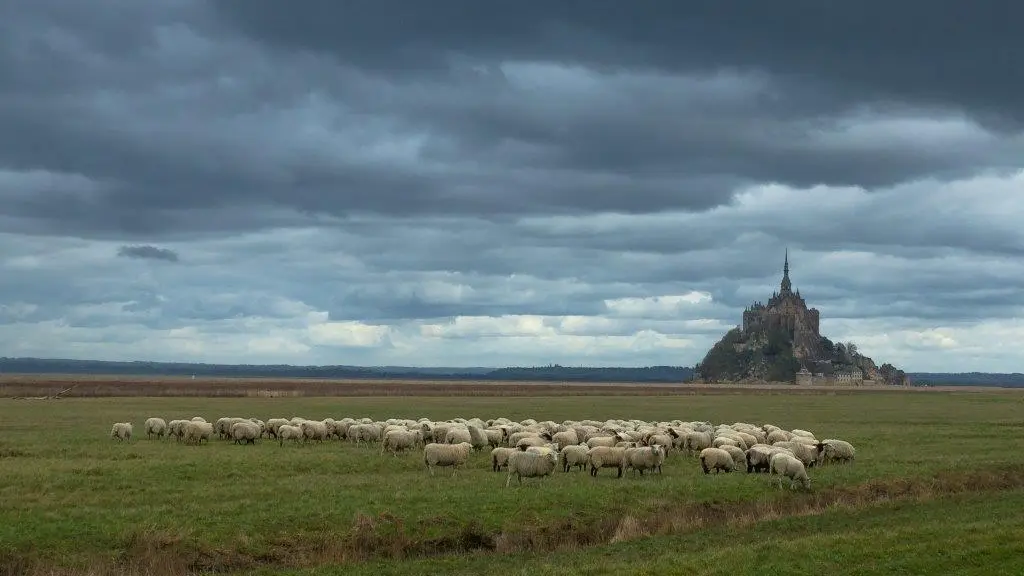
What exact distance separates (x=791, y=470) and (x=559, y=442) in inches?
411

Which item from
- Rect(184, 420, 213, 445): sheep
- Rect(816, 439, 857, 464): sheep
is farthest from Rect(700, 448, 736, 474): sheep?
Rect(184, 420, 213, 445): sheep

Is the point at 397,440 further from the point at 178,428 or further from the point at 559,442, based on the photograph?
the point at 178,428

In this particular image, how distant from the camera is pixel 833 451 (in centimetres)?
3588

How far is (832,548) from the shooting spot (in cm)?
2006

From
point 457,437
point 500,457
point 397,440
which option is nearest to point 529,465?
point 500,457

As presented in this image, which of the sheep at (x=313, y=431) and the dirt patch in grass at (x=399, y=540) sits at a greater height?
the sheep at (x=313, y=431)

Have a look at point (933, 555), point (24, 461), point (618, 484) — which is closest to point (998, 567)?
point (933, 555)

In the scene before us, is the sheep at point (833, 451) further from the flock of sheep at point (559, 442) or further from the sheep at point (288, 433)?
the sheep at point (288, 433)

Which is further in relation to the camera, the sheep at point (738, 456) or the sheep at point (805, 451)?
the sheep at point (805, 451)

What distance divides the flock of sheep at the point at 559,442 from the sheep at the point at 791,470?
0.11 ft

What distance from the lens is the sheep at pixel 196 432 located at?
41.5 meters

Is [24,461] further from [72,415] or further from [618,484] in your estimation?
[72,415]

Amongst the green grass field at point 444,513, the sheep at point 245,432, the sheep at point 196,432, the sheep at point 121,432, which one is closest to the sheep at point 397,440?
the green grass field at point 444,513

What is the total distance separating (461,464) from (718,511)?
9.67 m
